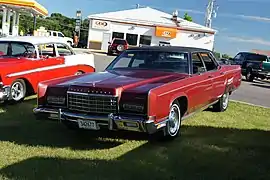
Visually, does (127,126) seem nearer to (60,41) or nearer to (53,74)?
(53,74)

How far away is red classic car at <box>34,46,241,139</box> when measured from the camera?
5.76 meters

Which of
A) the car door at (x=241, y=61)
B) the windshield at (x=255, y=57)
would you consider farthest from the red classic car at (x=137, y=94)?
the windshield at (x=255, y=57)

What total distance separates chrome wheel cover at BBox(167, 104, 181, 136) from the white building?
127ft

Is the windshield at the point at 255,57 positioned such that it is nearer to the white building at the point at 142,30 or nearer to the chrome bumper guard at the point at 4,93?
the chrome bumper guard at the point at 4,93

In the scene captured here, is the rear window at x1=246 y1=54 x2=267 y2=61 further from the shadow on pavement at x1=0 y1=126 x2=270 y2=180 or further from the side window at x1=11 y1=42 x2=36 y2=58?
the shadow on pavement at x1=0 y1=126 x2=270 y2=180

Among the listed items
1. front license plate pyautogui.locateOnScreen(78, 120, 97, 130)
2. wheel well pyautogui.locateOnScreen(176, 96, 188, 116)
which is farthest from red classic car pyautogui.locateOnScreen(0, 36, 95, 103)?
wheel well pyautogui.locateOnScreen(176, 96, 188, 116)

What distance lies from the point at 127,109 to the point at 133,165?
88cm

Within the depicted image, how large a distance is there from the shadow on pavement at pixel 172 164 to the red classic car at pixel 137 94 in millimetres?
393

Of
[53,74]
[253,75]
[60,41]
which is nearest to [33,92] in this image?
[53,74]

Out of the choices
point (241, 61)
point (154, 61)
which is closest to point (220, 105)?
point (154, 61)

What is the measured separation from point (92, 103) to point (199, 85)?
7.65 ft

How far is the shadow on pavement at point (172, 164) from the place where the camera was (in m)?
4.89

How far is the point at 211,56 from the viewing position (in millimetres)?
9094

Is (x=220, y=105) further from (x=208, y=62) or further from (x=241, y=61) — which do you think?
(x=241, y=61)
